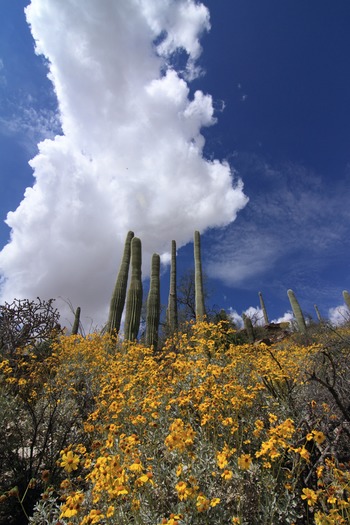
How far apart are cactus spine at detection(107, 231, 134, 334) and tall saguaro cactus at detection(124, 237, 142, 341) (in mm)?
356

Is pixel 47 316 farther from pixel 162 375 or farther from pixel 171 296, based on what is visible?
pixel 171 296

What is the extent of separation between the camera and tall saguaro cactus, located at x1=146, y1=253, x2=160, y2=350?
807 cm

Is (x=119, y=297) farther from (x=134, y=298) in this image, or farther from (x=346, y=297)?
(x=346, y=297)

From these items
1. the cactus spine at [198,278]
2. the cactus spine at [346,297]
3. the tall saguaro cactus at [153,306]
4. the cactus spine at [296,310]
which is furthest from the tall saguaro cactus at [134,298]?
the cactus spine at [346,297]

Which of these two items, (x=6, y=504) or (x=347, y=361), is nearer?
(x=6, y=504)

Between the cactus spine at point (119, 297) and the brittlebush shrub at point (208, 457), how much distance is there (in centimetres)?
400

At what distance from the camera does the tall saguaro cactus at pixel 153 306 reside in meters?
8.07

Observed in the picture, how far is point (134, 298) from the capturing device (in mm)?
8516

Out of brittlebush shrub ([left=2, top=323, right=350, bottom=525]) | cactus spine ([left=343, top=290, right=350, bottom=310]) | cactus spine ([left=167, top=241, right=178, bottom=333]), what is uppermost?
cactus spine ([left=343, top=290, right=350, bottom=310])

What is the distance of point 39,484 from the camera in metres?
2.75

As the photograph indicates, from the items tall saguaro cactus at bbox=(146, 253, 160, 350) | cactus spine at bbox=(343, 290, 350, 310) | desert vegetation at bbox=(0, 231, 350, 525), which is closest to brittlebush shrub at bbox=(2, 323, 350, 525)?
desert vegetation at bbox=(0, 231, 350, 525)

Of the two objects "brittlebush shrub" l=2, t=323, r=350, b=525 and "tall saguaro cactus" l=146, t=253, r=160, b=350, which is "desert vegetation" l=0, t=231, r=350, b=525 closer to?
"brittlebush shrub" l=2, t=323, r=350, b=525

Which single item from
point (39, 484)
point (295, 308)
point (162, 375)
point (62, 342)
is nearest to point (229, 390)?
point (162, 375)

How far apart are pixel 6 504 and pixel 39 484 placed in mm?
334
